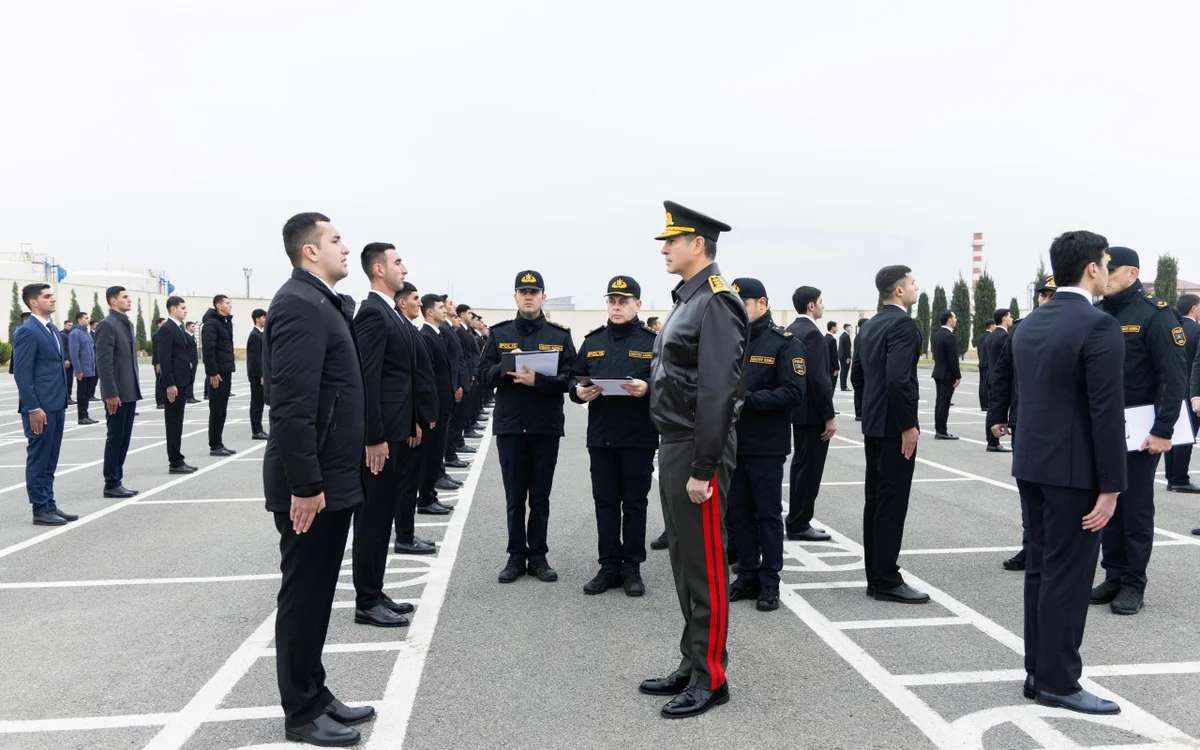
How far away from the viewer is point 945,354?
42.8 feet

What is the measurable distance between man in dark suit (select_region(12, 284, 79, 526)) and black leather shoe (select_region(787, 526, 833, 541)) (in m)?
6.68

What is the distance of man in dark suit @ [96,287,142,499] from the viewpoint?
9.09 meters

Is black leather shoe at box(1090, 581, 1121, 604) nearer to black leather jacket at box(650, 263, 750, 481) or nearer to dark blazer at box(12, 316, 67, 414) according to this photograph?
black leather jacket at box(650, 263, 750, 481)

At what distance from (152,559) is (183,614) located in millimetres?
1608

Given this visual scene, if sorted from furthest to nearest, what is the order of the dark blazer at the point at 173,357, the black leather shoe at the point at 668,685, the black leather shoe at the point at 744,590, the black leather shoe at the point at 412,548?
the dark blazer at the point at 173,357 → the black leather shoe at the point at 412,548 → the black leather shoe at the point at 744,590 → the black leather shoe at the point at 668,685

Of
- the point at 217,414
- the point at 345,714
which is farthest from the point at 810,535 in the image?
the point at 217,414

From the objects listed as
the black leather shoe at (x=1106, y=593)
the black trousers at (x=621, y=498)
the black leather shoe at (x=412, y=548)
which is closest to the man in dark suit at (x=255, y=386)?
the black leather shoe at (x=412, y=548)

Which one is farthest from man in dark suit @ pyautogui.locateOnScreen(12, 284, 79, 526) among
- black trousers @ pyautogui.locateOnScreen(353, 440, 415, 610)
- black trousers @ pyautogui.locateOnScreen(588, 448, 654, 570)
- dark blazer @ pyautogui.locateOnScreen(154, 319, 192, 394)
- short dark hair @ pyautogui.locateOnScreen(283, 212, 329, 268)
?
short dark hair @ pyautogui.locateOnScreen(283, 212, 329, 268)

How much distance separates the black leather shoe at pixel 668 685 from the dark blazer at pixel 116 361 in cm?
763

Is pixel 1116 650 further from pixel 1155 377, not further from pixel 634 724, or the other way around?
pixel 634 724

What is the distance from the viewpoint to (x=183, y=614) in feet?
16.7

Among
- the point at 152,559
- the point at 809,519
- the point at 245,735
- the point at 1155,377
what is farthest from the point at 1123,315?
the point at 152,559

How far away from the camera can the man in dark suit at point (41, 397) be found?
777 centimetres

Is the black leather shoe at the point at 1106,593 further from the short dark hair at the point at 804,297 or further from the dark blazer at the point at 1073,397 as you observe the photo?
the short dark hair at the point at 804,297
